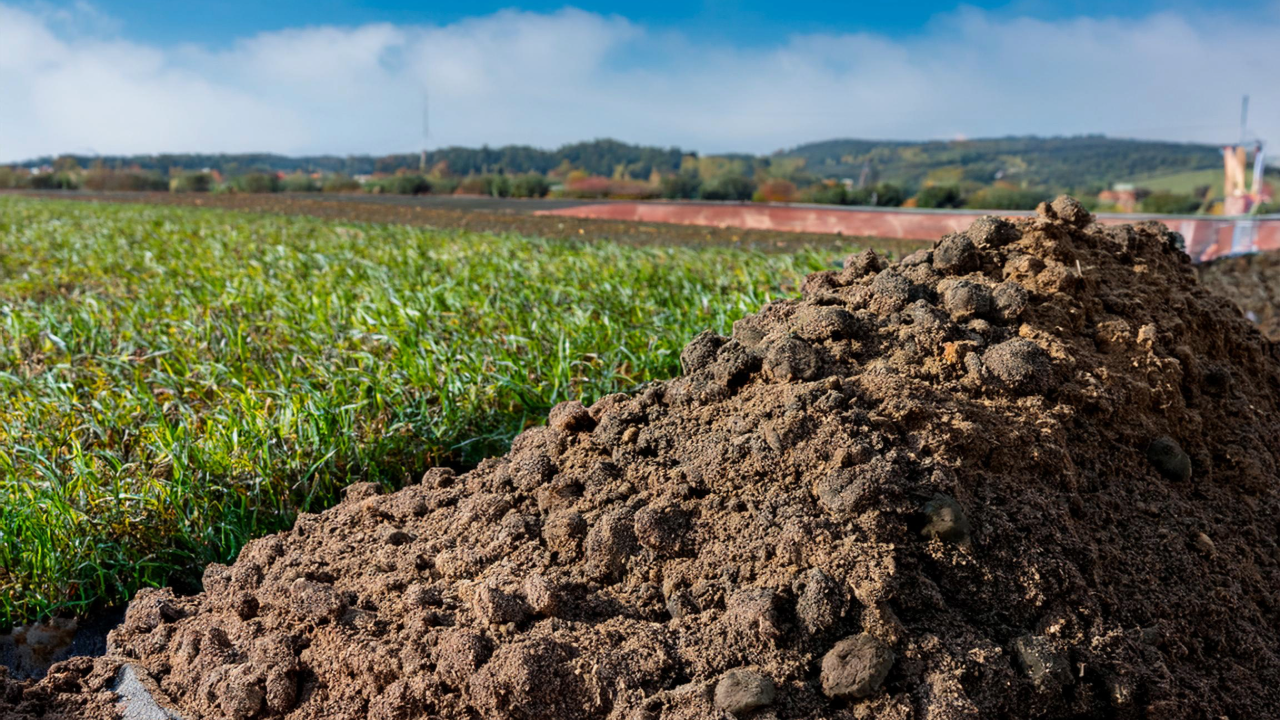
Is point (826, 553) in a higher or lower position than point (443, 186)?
lower

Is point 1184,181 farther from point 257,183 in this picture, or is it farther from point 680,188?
point 257,183

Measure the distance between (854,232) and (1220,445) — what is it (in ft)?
39.6

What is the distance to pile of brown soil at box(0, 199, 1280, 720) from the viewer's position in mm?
1501

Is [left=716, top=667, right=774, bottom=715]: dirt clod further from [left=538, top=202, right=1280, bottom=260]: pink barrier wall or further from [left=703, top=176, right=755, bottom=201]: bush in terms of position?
[left=703, top=176, right=755, bottom=201]: bush

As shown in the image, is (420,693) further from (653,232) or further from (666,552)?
(653,232)

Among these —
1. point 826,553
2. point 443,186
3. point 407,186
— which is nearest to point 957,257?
point 826,553

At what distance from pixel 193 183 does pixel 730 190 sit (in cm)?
2934

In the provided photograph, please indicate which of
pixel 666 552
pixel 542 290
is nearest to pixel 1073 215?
pixel 666 552

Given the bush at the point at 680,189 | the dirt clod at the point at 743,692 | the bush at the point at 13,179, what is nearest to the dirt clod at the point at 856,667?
the dirt clod at the point at 743,692

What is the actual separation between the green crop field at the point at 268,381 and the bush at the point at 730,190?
26.6 metres

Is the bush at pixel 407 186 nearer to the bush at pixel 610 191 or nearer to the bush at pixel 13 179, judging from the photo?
the bush at pixel 610 191

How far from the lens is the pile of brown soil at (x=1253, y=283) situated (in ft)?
19.1

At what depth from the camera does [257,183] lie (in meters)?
43.5

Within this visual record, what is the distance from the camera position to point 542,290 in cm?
519
